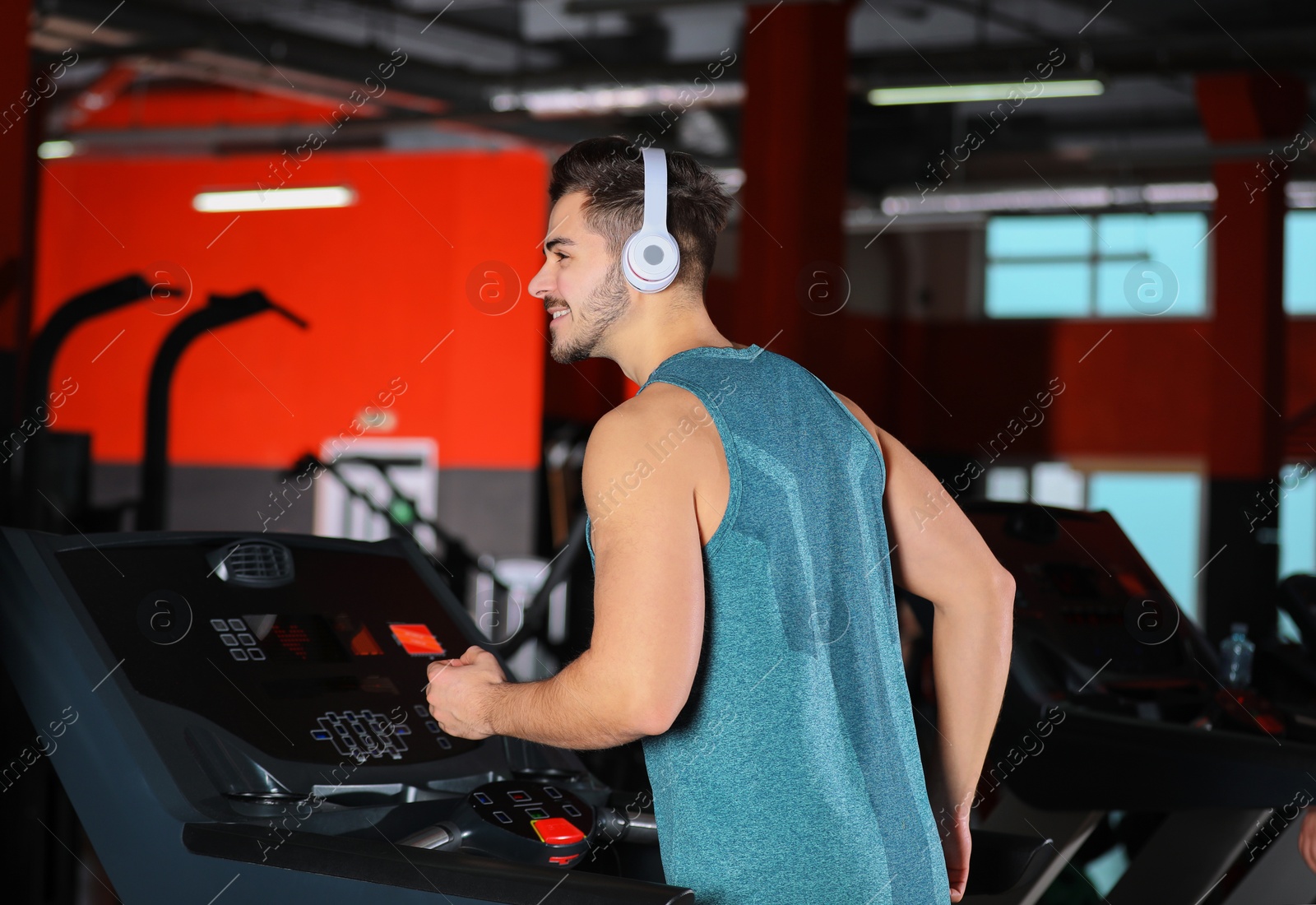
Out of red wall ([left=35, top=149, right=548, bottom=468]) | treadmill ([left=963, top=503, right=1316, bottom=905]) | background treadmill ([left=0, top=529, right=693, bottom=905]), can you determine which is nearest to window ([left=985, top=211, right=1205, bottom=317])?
red wall ([left=35, top=149, right=548, bottom=468])

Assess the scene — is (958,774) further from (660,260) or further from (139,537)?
(139,537)

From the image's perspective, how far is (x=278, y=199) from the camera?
33.6 feet

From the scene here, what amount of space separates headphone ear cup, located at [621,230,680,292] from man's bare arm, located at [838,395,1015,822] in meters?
0.28

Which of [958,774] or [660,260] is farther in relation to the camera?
[958,774]

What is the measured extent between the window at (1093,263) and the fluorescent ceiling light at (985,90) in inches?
218

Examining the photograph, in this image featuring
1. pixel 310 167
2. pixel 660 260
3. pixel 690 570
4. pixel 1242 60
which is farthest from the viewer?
pixel 310 167

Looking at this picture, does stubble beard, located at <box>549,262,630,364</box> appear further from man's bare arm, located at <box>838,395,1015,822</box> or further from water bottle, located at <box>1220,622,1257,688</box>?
water bottle, located at <box>1220,622,1257,688</box>

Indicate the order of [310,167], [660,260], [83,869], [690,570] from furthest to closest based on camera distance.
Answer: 1. [310,167]
2. [83,869]
3. [660,260]
4. [690,570]

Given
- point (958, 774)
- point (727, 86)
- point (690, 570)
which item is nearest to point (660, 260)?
point (690, 570)

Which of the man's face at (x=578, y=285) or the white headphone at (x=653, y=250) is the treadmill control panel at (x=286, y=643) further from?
the white headphone at (x=653, y=250)

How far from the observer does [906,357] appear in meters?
13.8

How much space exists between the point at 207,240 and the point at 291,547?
32.1ft

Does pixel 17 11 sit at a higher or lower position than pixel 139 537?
higher

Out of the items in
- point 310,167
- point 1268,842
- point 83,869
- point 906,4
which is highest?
point 906,4
